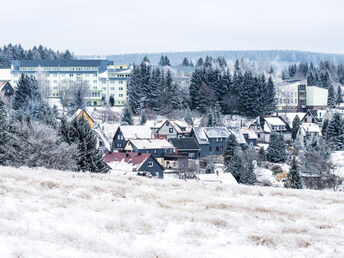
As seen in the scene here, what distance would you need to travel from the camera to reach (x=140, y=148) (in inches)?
2554

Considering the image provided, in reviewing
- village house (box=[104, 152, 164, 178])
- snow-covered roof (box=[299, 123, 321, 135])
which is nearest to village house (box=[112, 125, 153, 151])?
village house (box=[104, 152, 164, 178])

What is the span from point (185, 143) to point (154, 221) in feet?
195

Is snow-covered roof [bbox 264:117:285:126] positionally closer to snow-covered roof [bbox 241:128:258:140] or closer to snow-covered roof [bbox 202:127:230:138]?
snow-covered roof [bbox 241:128:258:140]

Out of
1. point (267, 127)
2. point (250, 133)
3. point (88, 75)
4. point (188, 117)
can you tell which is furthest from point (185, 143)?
point (88, 75)

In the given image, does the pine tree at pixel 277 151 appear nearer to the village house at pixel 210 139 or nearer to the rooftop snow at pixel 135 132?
the village house at pixel 210 139

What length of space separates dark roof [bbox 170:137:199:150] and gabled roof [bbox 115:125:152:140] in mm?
5495

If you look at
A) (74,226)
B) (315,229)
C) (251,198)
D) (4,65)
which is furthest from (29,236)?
(4,65)

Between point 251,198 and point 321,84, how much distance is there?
118654 millimetres

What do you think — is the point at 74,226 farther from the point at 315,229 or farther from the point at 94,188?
the point at 315,229

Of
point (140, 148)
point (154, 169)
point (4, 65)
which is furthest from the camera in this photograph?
point (4, 65)

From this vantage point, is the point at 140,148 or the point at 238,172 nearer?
the point at 238,172

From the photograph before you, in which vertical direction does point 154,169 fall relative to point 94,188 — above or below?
below

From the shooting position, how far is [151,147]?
6588cm

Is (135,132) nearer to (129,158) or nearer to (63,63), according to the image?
(129,158)
